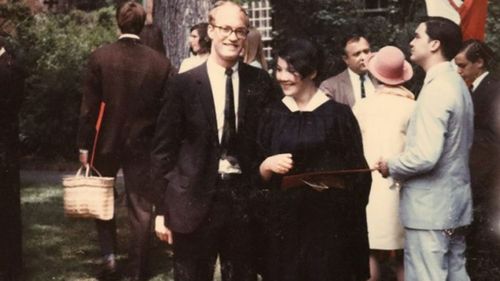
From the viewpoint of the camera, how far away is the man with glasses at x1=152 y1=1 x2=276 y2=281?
15.5ft

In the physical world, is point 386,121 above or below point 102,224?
above

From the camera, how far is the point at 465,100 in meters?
5.20

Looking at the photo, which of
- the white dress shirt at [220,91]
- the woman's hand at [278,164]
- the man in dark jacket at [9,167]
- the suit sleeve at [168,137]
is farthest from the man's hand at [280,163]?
the man in dark jacket at [9,167]

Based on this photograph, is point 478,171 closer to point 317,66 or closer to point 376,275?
point 376,275

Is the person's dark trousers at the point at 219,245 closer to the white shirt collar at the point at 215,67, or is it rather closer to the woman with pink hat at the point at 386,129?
the white shirt collar at the point at 215,67

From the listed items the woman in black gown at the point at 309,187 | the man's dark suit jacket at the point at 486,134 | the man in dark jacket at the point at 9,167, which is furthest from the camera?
the man in dark jacket at the point at 9,167

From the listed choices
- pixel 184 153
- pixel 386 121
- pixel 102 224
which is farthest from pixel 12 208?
pixel 386 121

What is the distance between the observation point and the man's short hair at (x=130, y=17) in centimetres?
712

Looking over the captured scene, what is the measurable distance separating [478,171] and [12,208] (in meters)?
3.68

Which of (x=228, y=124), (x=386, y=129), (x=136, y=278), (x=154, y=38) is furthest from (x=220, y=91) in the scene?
(x=154, y=38)

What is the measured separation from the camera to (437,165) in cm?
518

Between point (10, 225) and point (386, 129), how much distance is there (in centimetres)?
312

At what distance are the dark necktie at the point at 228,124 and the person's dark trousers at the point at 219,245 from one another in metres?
0.29

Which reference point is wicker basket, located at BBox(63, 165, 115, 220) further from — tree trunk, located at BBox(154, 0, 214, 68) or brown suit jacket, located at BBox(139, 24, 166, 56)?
tree trunk, located at BBox(154, 0, 214, 68)
